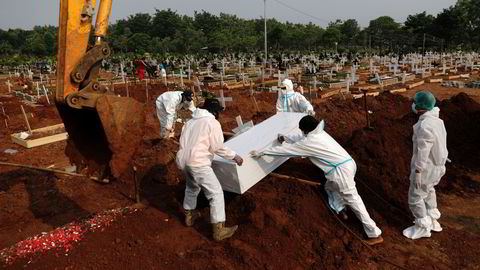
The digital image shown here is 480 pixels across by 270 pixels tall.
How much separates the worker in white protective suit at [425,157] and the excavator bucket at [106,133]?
11.8 feet

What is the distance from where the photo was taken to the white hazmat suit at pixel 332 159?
4.57 m

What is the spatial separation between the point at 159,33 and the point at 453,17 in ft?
174

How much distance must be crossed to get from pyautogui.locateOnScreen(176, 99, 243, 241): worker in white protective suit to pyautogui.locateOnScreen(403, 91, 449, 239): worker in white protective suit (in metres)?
2.40

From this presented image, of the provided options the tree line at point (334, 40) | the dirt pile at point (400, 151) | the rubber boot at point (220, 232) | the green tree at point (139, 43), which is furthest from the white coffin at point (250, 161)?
the green tree at point (139, 43)

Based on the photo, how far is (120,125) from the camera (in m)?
4.03

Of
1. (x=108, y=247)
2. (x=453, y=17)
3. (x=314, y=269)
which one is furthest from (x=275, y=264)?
(x=453, y=17)

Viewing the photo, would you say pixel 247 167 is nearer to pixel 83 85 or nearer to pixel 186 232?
pixel 186 232

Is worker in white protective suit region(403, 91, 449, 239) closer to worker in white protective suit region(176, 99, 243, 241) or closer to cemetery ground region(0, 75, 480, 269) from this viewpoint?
cemetery ground region(0, 75, 480, 269)

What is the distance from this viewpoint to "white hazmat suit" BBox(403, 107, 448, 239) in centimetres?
461

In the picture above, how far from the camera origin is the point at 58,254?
4297 mm

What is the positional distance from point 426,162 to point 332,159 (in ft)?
4.12

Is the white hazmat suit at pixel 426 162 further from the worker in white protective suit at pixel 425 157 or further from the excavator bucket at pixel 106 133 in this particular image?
the excavator bucket at pixel 106 133

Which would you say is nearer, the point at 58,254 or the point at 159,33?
the point at 58,254

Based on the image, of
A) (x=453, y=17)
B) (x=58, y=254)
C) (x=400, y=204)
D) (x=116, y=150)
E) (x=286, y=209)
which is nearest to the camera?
(x=116, y=150)
